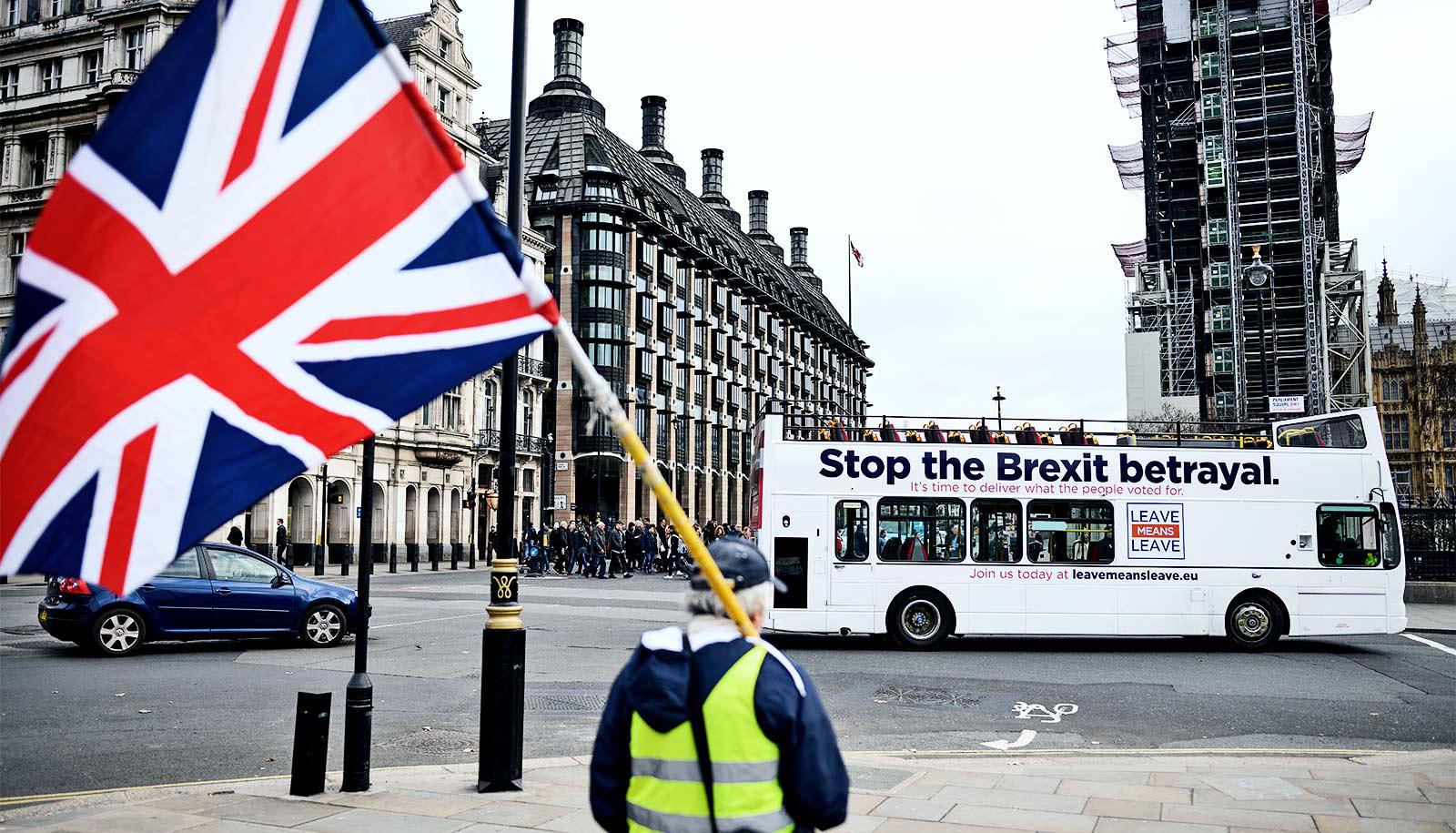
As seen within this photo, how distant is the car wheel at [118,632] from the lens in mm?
13781

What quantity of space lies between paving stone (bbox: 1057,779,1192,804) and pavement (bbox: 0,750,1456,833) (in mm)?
12

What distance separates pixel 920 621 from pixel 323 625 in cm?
826

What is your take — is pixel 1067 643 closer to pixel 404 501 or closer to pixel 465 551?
pixel 404 501

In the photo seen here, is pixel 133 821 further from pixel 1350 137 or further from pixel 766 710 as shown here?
pixel 1350 137

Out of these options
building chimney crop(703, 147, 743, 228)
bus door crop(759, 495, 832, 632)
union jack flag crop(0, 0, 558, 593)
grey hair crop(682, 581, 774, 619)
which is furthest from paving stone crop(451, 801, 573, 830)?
building chimney crop(703, 147, 743, 228)

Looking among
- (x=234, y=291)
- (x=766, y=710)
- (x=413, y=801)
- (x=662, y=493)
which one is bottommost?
(x=413, y=801)

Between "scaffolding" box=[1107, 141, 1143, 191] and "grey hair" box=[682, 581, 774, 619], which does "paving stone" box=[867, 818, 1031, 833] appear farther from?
"scaffolding" box=[1107, 141, 1143, 191]

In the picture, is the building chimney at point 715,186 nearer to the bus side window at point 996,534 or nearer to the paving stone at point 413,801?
the bus side window at point 996,534

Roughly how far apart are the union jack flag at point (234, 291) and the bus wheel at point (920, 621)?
42.1 ft

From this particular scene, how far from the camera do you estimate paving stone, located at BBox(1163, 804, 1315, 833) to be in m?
6.31

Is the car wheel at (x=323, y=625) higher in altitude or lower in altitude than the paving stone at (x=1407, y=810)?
higher

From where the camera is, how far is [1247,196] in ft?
179

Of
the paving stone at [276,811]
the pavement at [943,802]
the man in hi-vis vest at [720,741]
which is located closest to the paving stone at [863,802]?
the pavement at [943,802]

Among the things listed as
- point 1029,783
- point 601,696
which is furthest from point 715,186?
point 1029,783
